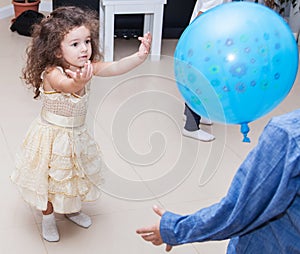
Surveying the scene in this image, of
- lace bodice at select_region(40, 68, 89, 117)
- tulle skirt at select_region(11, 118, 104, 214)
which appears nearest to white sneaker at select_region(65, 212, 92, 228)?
tulle skirt at select_region(11, 118, 104, 214)

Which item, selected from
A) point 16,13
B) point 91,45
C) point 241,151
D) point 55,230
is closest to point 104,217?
point 55,230

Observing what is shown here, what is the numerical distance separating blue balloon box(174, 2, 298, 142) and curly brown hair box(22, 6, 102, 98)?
0.44m

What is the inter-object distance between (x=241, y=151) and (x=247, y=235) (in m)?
1.67

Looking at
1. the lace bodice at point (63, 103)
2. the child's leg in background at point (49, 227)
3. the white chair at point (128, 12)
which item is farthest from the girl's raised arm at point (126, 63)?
the white chair at point (128, 12)

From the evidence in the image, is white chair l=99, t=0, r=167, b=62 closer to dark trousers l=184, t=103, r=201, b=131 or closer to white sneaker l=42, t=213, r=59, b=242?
dark trousers l=184, t=103, r=201, b=131

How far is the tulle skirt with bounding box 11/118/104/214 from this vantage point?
68.9 inches

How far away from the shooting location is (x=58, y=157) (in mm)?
1750

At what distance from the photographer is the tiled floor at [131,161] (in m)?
1.92

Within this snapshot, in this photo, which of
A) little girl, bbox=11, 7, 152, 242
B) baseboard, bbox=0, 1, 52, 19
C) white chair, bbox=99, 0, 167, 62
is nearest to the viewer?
little girl, bbox=11, 7, 152, 242

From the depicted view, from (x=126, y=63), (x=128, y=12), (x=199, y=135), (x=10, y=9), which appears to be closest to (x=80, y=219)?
(x=126, y=63)

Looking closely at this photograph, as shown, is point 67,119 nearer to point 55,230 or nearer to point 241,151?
point 55,230

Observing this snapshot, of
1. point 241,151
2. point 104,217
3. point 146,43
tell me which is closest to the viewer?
point 146,43

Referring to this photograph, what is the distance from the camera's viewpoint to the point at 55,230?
6.24 ft

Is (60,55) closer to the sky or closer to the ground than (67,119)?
closer to the sky
